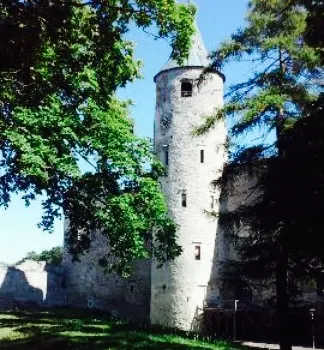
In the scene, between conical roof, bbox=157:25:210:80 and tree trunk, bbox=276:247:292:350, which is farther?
conical roof, bbox=157:25:210:80

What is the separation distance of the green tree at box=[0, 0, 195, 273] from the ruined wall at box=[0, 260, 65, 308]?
1558 cm

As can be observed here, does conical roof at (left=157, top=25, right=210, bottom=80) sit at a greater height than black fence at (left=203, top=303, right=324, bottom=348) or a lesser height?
greater

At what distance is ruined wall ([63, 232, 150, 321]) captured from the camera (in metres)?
31.1

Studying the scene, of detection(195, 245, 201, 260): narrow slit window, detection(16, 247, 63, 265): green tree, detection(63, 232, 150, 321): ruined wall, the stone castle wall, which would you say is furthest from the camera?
detection(16, 247, 63, 265): green tree

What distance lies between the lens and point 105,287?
32.8m

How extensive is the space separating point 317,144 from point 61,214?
8745mm

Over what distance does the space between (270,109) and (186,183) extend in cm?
1382

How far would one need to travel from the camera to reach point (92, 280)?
33312 millimetres

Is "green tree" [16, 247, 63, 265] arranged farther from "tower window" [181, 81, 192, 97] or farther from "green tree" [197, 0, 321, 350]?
"green tree" [197, 0, 321, 350]

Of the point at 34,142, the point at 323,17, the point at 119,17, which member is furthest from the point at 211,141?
the point at 323,17

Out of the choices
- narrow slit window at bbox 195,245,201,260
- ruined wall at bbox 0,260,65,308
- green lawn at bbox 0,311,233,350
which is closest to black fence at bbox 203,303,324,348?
narrow slit window at bbox 195,245,201,260

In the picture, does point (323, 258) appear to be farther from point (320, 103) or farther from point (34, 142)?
point (34, 142)

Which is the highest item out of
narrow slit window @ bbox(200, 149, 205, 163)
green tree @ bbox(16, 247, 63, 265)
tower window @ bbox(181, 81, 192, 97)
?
tower window @ bbox(181, 81, 192, 97)

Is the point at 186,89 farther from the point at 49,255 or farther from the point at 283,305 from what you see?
the point at 49,255
